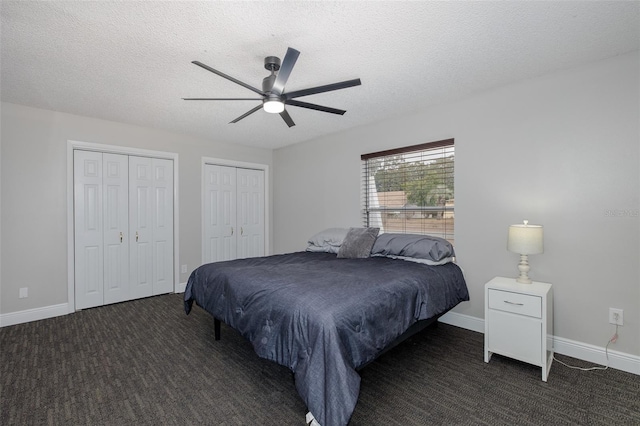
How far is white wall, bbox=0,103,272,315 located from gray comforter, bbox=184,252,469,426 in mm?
1946

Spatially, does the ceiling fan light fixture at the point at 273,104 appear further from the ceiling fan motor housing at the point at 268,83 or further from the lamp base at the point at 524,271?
the lamp base at the point at 524,271

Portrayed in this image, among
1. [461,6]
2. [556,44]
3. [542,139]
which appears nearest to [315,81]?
[461,6]

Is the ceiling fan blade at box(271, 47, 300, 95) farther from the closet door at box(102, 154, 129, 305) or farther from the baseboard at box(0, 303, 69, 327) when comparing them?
the baseboard at box(0, 303, 69, 327)

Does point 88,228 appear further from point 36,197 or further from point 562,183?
point 562,183

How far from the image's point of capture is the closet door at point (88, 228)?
3.71m

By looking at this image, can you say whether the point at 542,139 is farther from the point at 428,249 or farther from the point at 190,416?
the point at 190,416

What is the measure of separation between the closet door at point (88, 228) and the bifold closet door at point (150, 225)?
0.35 m

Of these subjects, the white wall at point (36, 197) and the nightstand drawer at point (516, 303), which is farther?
the white wall at point (36, 197)

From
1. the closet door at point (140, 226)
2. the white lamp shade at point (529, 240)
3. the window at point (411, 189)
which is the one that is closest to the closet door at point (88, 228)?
the closet door at point (140, 226)

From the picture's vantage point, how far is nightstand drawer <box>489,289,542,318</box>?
87.2 inches

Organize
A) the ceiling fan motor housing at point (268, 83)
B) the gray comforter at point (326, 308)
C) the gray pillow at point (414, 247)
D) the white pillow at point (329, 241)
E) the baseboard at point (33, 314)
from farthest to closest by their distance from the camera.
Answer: the white pillow at point (329, 241)
the baseboard at point (33, 314)
the gray pillow at point (414, 247)
the ceiling fan motor housing at point (268, 83)
the gray comforter at point (326, 308)

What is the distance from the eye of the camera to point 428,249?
9.48ft

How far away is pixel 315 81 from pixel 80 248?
3.48 m

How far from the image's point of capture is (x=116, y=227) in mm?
3984
